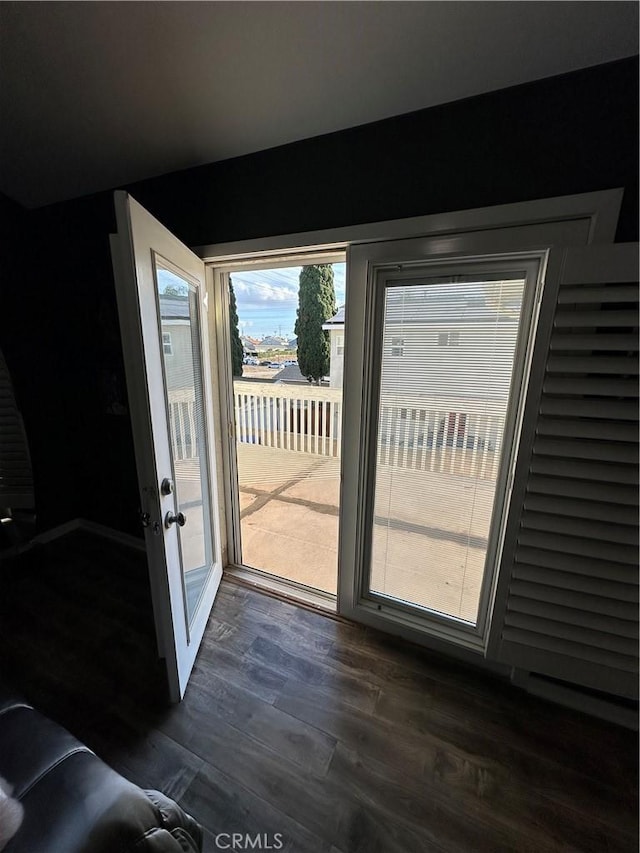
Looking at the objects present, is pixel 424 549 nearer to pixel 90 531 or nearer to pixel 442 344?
pixel 442 344

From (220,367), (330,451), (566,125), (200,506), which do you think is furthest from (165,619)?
(330,451)

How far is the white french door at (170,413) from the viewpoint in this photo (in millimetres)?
1062

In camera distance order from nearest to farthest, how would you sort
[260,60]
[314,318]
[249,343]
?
[260,60] → [249,343] → [314,318]

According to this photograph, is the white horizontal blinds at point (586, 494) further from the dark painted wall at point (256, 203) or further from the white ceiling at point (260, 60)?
the white ceiling at point (260, 60)

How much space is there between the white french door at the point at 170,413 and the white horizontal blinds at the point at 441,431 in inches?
36.4

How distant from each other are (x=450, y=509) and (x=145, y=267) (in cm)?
161

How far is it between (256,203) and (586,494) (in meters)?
1.84

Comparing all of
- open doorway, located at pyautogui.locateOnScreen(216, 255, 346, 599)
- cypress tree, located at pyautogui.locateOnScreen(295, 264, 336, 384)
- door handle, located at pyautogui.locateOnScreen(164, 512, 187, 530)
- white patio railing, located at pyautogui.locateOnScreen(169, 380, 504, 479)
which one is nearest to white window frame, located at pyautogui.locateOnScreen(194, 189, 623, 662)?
white patio railing, located at pyautogui.locateOnScreen(169, 380, 504, 479)

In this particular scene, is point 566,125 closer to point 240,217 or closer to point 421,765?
point 240,217

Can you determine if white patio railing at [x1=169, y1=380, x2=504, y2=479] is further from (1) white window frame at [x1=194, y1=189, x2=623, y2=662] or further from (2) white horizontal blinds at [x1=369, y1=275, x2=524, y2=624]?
(1) white window frame at [x1=194, y1=189, x2=623, y2=662]

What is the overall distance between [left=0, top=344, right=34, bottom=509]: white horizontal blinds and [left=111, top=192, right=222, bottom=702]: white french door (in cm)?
124

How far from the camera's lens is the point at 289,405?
4164mm

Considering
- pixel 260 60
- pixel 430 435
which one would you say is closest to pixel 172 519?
pixel 430 435

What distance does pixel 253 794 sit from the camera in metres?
1.10
